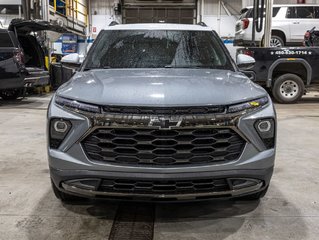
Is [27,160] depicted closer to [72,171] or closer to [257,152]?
[72,171]

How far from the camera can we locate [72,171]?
2748 millimetres

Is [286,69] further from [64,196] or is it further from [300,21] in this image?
[64,196]

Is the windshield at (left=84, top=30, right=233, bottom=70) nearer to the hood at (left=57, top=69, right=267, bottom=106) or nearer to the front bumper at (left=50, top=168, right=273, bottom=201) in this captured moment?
the hood at (left=57, top=69, right=267, bottom=106)

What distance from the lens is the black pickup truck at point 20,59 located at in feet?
30.8

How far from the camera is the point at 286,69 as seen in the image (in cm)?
1049

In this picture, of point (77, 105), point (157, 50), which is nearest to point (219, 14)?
point (157, 50)

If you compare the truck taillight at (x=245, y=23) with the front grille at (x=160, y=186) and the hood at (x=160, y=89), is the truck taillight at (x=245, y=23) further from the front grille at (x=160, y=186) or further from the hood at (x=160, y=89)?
the front grille at (x=160, y=186)

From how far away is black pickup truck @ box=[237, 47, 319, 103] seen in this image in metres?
10.2

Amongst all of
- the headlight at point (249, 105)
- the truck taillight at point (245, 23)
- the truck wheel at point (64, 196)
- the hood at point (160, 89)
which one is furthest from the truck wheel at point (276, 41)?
the truck wheel at point (64, 196)

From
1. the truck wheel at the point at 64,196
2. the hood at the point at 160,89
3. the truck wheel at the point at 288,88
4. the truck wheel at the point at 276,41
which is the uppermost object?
the truck wheel at the point at 276,41

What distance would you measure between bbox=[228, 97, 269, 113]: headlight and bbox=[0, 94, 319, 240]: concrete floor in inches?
36.3

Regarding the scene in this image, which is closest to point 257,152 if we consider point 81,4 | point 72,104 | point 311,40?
point 72,104

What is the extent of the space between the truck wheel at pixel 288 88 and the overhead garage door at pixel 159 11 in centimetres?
1219

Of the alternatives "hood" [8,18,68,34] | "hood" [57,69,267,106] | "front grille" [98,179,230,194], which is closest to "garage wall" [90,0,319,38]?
"hood" [8,18,68,34]
